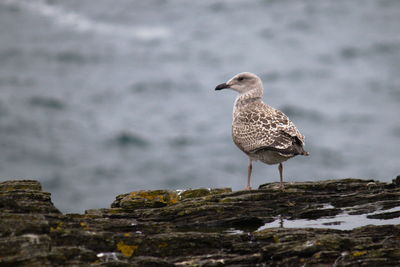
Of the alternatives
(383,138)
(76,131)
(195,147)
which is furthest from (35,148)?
(383,138)

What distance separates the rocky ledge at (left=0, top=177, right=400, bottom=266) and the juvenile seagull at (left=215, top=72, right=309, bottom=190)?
54.8 inches

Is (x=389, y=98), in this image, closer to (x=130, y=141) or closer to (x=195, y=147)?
(x=195, y=147)

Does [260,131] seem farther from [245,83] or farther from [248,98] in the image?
[245,83]

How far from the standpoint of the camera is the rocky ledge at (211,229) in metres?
10.5

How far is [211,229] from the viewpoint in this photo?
12539 mm

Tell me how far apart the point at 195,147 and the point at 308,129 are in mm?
16807

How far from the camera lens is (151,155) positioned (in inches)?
4540

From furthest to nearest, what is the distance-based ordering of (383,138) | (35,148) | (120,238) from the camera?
(35,148)
(383,138)
(120,238)

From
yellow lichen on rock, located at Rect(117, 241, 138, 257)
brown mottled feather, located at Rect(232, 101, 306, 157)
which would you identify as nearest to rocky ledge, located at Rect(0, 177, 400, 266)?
yellow lichen on rock, located at Rect(117, 241, 138, 257)

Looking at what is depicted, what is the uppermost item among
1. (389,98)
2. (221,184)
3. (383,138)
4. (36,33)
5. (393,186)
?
(36,33)

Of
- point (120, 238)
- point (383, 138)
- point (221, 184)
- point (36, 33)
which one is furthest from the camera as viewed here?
point (36, 33)

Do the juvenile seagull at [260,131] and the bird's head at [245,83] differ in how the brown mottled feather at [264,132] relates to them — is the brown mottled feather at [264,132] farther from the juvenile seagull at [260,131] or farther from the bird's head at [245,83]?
the bird's head at [245,83]

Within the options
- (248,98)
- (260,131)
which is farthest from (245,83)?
(260,131)

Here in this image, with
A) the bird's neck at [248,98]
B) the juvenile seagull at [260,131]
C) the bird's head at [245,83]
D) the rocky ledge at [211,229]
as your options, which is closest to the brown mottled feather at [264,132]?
the juvenile seagull at [260,131]
